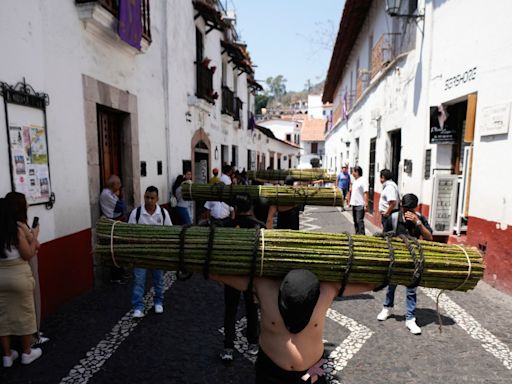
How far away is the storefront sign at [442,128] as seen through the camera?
6.41 m

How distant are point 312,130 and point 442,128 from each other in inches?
1379

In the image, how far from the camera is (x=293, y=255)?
6.60ft

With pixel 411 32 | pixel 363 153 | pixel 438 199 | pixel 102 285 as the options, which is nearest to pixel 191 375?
pixel 102 285

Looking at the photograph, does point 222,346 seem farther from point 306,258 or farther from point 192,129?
point 192,129

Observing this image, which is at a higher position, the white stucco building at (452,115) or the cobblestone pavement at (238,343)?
the white stucco building at (452,115)

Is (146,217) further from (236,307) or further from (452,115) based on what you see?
(452,115)

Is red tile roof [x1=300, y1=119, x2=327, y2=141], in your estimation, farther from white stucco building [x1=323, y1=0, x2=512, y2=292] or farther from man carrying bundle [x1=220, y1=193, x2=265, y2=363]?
man carrying bundle [x1=220, y1=193, x2=265, y2=363]

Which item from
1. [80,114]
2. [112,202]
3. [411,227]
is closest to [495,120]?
[411,227]

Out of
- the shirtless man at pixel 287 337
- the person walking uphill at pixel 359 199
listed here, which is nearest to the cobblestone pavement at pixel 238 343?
the shirtless man at pixel 287 337

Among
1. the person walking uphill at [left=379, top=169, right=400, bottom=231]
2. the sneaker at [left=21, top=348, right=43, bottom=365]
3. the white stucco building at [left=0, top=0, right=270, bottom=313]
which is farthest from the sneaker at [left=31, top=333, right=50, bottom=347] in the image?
the person walking uphill at [left=379, top=169, right=400, bottom=231]

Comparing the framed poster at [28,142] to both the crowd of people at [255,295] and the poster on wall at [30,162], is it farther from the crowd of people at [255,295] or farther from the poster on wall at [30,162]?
the crowd of people at [255,295]

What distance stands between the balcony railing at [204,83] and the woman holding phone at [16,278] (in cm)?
682

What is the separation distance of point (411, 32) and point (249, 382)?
7820 mm

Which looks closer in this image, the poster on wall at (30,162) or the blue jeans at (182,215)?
the poster on wall at (30,162)
